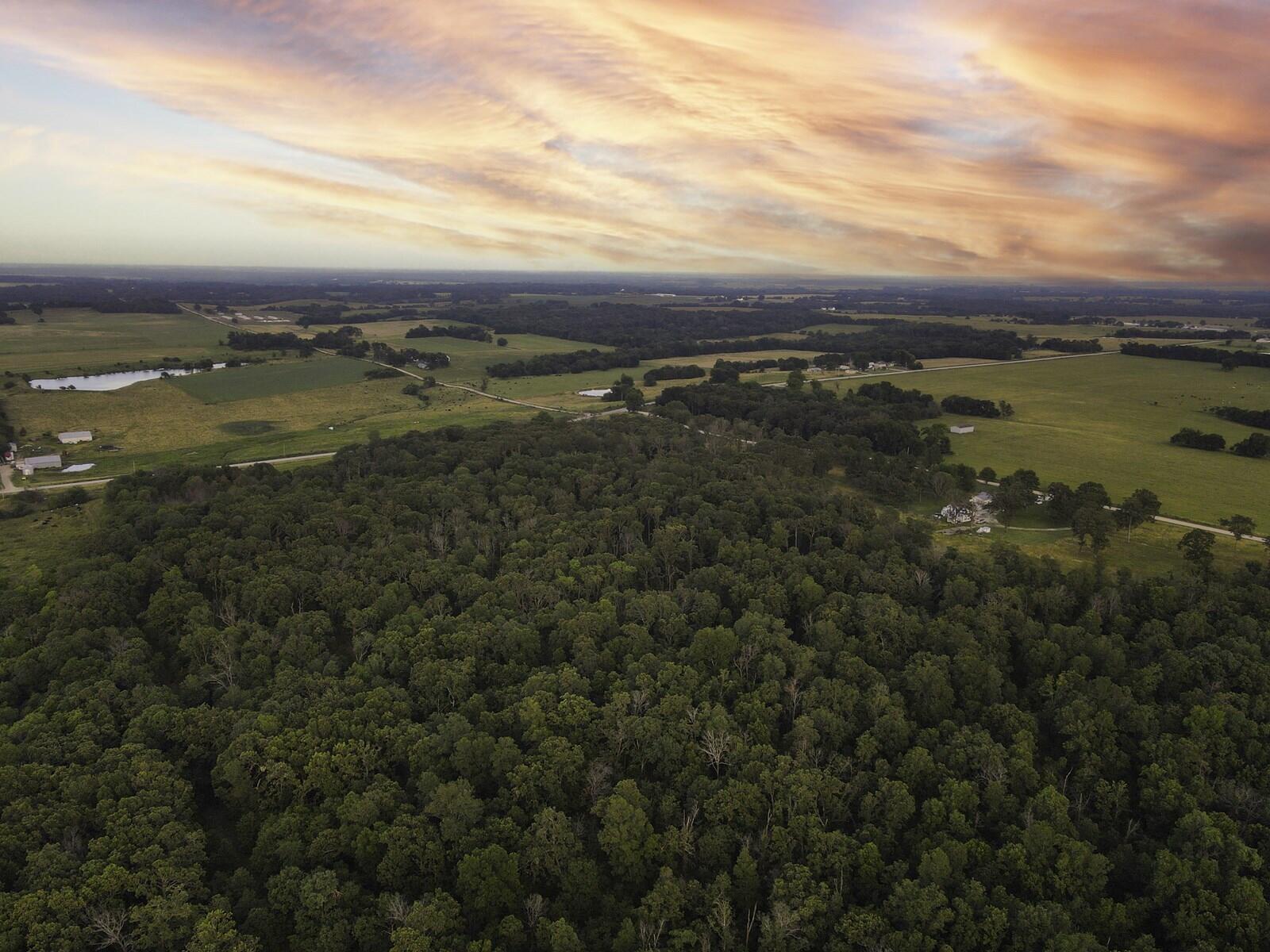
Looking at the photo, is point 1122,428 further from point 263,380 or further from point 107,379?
point 107,379

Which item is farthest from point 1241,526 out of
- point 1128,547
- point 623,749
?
point 623,749

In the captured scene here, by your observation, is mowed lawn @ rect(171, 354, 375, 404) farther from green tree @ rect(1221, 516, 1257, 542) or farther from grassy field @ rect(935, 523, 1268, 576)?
green tree @ rect(1221, 516, 1257, 542)

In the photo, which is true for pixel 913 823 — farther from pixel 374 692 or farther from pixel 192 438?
pixel 192 438

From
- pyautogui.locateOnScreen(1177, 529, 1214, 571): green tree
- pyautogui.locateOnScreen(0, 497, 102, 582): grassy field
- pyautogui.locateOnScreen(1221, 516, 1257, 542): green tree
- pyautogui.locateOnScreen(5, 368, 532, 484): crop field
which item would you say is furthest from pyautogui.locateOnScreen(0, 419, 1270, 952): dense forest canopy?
pyautogui.locateOnScreen(5, 368, 532, 484): crop field

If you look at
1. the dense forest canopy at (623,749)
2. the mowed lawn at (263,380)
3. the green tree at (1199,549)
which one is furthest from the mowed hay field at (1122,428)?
the mowed lawn at (263,380)

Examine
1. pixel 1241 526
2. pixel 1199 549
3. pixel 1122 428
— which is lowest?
pixel 1199 549

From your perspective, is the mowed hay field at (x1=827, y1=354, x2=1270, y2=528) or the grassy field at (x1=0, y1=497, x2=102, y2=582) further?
the mowed hay field at (x1=827, y1=354, x2=1270, y2=528)

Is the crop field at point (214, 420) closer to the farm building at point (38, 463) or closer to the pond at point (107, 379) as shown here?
the farm building at point (38, 463)
